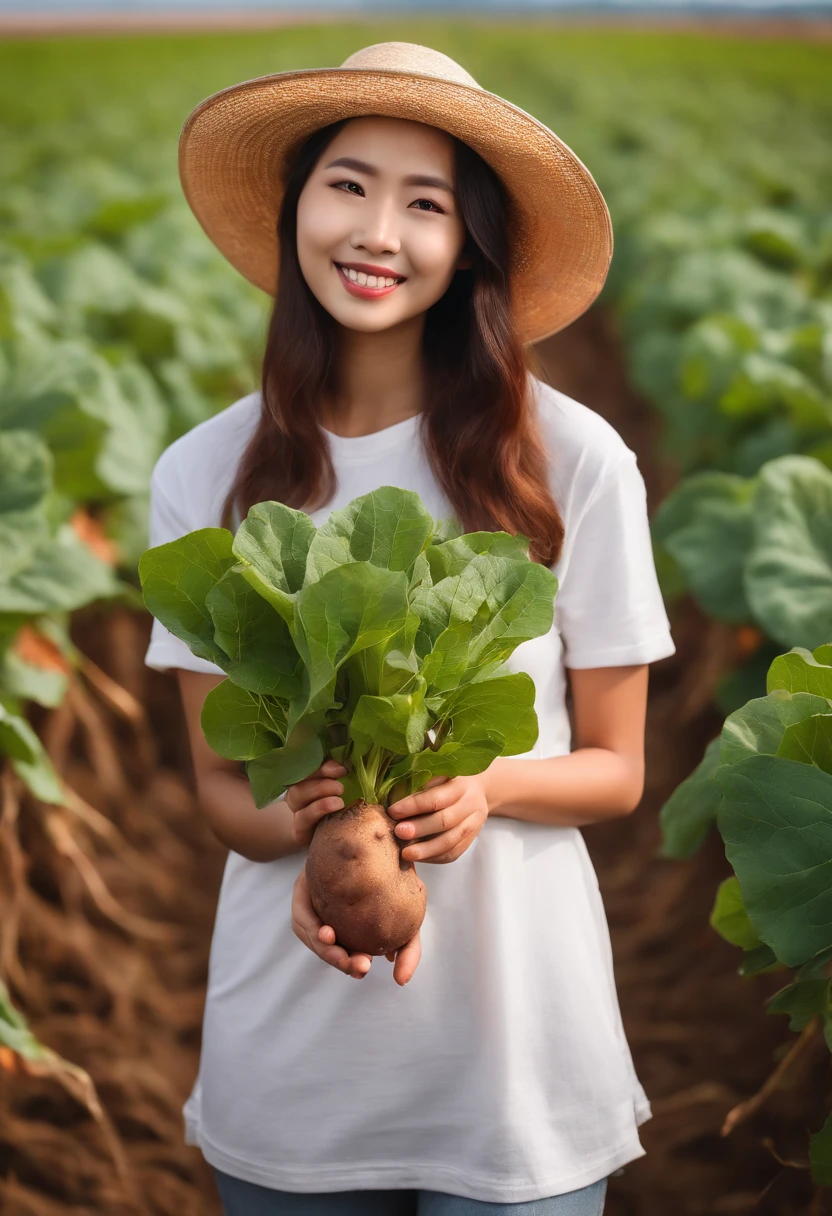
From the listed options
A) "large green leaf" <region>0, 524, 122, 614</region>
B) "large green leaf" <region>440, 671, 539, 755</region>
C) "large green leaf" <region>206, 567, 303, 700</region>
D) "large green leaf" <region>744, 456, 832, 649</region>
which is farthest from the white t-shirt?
"large green leaf" <region>0, 524, 122, 614</region>

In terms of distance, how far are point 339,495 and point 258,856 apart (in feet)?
1.53

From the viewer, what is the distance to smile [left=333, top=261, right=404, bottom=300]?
5.26ft

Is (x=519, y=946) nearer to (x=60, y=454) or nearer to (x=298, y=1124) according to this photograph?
(x=298, y=1124)

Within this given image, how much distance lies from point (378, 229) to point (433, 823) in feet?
2.29

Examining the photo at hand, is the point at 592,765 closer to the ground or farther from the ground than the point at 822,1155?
farther from the ground

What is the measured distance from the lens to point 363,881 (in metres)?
1.34

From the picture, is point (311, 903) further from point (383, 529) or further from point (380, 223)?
point (380, 223)

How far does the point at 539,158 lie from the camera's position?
1661mm

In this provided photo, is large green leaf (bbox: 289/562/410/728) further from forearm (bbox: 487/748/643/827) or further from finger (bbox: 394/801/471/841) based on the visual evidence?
forearm (bbox: 487/748/643/827)

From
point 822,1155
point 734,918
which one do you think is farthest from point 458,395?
point 822,1155

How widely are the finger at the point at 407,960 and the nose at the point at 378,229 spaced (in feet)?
2.59

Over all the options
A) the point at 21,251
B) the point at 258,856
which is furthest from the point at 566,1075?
the point at 21,251

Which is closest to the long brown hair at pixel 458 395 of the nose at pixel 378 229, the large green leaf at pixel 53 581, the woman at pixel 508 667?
the woman at pixel 508 667

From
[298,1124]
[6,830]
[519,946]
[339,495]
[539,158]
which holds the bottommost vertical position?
[6,830]
